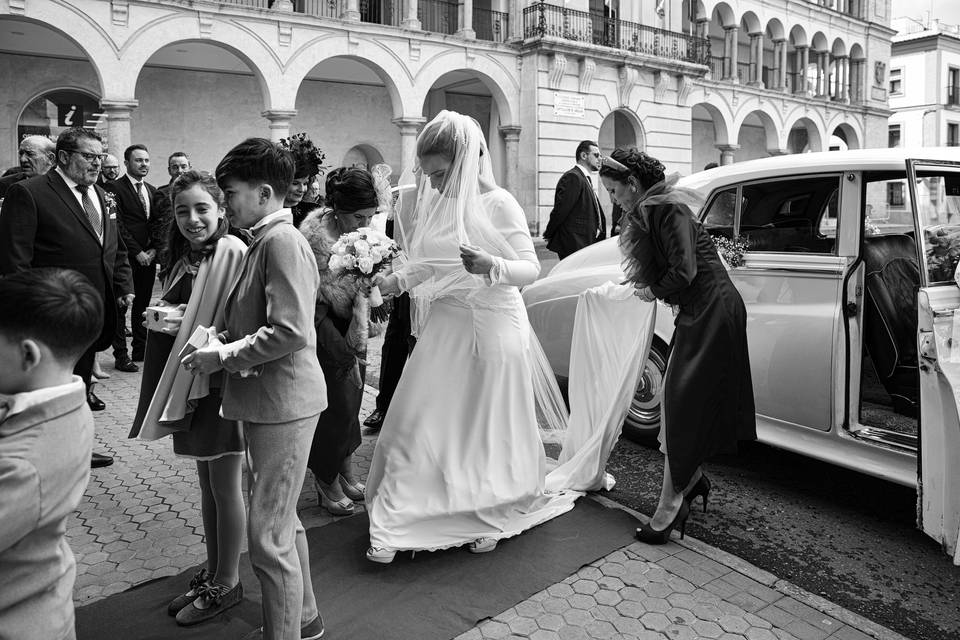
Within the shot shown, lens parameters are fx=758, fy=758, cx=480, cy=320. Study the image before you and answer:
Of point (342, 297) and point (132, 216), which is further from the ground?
point (132, 216)

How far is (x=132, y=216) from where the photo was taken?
8367mm

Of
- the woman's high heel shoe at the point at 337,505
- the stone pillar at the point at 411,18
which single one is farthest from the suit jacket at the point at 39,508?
the stone pillar at the point at 411,18

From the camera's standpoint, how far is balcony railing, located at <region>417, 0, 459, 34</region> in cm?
2450

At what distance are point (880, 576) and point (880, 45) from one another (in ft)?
130

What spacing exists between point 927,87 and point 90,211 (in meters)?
56.6

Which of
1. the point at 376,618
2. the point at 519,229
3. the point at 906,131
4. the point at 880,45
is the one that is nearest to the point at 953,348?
the point at 519,229

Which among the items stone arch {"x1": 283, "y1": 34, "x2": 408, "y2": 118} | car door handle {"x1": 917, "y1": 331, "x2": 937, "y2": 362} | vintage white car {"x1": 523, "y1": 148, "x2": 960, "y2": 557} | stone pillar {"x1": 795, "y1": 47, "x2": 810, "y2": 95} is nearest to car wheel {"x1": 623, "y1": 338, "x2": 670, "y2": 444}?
vintage white car {"x1": 523, "y1": 148, "x2": 960, "y2": 557}

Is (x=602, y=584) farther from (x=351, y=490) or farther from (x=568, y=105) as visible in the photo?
(x=568, y=105)

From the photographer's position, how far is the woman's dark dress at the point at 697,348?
3.87 metres

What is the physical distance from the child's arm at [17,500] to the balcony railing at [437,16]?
24.6 meters

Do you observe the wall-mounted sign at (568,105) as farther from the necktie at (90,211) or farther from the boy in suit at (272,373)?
the boy in suit at (272,373)

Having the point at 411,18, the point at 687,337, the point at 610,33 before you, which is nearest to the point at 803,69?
the point at 610,33

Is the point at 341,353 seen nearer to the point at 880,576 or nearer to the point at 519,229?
the point at 519,229

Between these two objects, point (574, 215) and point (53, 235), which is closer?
point (53, 235)
